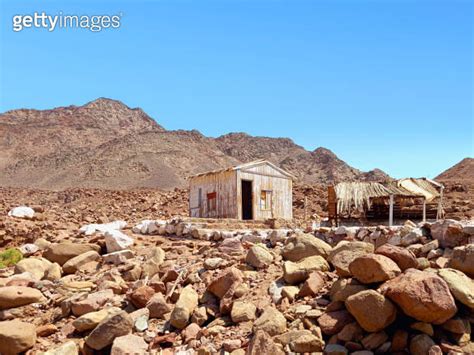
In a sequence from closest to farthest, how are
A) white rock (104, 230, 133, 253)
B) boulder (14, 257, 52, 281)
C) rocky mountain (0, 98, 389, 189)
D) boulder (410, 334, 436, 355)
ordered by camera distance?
boulder (410, 334, 436, 355) < boulder (14, 257, 52, 281) < white rock (104, 230, 133, 253) < rocky mountain (0, 98, 389, 189)

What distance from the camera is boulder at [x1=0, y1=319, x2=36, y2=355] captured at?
6000 mm

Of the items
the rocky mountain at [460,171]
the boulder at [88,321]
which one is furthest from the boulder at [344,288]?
the rocky mountain at [460,171]

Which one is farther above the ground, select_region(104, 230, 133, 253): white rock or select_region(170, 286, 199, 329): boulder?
select_region(104, 230, 133, 253): white rock

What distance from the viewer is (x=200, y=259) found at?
26.9 ft

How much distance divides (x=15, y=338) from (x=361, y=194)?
48.3ft

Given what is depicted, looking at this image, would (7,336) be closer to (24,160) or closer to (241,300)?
(241,300)

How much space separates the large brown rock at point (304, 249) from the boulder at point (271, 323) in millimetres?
1603

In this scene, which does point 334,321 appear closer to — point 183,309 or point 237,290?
point 237,290

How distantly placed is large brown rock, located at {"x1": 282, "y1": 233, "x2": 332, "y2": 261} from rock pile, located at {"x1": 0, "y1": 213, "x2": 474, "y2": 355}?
0.6 inches

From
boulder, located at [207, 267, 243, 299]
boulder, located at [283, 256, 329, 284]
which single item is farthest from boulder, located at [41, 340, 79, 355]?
boulder, located at [283, 256, 329, 284]

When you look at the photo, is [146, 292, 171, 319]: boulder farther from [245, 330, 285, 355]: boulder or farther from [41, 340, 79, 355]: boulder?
[245, 330, 285, 355]: boulder

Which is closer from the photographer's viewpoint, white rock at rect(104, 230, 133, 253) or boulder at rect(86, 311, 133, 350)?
boulder at rect(86, 311, 133, 350)

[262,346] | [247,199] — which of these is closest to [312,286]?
[262,346]

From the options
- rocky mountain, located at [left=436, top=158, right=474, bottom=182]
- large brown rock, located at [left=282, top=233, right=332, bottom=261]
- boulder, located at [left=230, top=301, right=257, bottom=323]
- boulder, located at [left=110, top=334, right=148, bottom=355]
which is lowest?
boulder, located at [left=110, top=334, right=148, bottom=355]
